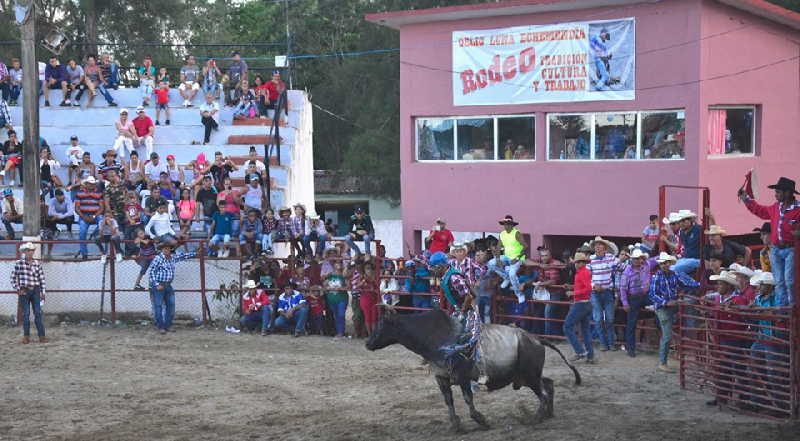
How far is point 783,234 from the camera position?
486 inches

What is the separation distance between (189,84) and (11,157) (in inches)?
234

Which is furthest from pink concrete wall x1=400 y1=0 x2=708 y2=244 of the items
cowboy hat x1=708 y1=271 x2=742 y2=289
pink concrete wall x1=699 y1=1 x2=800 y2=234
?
cowboy hat x1=708 y1=271 x2=742 y2=289

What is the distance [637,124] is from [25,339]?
12.5 meters

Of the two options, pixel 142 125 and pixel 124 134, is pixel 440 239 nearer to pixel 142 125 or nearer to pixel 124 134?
pixel 124 134

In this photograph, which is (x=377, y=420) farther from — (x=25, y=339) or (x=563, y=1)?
(x=563, y=1)

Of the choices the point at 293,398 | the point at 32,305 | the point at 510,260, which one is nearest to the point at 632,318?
the point at 510,260

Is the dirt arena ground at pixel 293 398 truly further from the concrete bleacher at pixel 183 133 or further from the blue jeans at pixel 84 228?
the concrete bleacher at pixel 183 133

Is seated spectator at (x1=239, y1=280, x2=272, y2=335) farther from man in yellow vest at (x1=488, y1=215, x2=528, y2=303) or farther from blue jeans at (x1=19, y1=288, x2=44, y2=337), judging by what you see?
man in yellow vest at (x1=488, y1=215, x2=528, y2=303)

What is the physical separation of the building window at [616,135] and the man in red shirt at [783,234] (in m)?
9.48

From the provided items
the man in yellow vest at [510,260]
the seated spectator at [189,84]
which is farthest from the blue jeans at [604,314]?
the seated spectator at [189,84]

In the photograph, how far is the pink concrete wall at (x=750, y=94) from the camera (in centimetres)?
2170

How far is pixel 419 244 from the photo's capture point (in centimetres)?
2572

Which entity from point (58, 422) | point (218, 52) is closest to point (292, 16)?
point (218, 52)

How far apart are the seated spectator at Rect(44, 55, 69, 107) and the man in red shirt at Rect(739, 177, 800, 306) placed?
75.5ft
